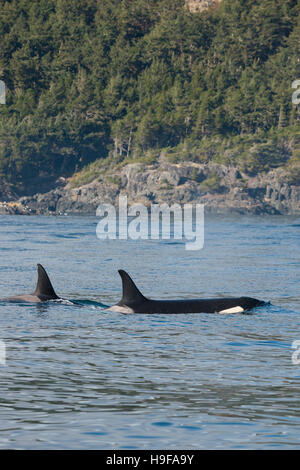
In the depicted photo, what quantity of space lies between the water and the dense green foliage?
304ft

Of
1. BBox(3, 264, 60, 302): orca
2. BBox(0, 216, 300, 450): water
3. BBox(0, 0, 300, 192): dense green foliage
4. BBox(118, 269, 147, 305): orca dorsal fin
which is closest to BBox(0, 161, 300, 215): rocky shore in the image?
BBox(0, 0, 300, 192): dense green foliage

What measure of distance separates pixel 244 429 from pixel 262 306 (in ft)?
30.7

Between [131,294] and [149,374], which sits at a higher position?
[131,294]

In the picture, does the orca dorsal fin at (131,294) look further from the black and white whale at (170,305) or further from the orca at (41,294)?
the orca at (41,294)

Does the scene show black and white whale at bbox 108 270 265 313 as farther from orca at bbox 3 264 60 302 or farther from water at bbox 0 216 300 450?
orca at bbox 3 264 60 302

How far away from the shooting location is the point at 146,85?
131m

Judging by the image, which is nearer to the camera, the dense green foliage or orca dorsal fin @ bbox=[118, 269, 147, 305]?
orca dorsal fin @ bbox=[118, 269, 147, 305]

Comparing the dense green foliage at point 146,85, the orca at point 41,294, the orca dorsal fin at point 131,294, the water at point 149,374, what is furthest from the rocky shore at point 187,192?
the orca dorsal fin at point 131,294

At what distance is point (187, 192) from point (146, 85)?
32.4 metres

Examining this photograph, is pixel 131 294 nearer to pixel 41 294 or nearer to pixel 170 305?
pixel 170 305

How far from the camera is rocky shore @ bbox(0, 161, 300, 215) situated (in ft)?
344

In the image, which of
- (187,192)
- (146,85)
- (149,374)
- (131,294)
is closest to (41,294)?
(131,294)

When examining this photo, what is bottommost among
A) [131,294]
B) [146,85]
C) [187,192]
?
[131,294]

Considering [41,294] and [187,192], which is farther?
[187,192]
